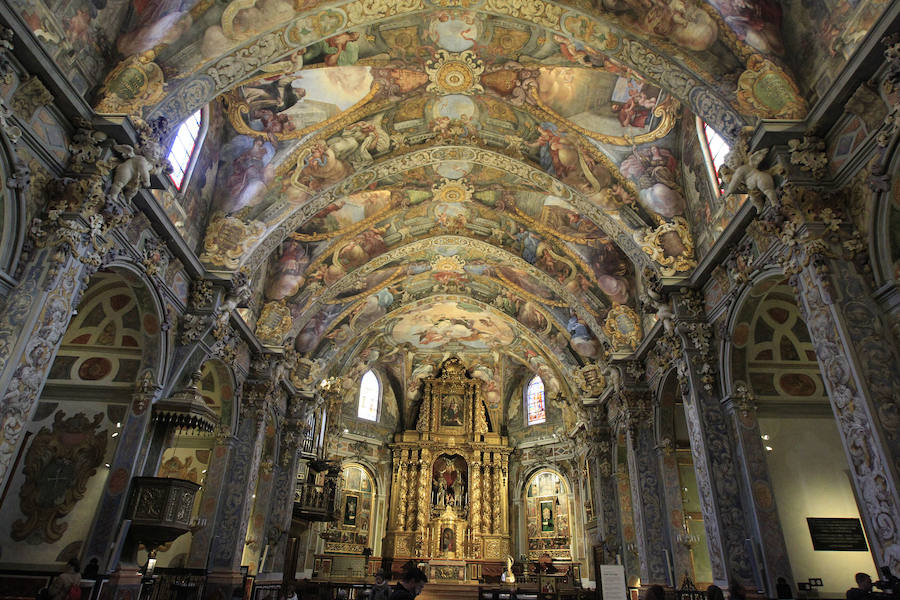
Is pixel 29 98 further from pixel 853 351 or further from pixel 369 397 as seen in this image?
pixel 369 397

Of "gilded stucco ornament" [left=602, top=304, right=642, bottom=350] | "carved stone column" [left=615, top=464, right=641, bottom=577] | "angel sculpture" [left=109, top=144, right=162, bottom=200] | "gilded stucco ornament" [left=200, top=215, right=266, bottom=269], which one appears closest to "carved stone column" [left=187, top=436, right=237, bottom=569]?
"gilded stucco ornament" [left=200, top=215, right=266, bottom=269]

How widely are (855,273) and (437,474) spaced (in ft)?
81.3

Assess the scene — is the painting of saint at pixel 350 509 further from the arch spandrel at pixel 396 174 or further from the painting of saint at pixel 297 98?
the painting of saint at pixel 297 98

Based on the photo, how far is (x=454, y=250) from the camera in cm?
2031

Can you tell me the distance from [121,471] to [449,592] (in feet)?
55.1

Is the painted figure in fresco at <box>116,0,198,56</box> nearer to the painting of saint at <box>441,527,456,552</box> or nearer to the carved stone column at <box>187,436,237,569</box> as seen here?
the carved stone column at <box>187,436,237,569</box>

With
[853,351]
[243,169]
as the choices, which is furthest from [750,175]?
[243,169]

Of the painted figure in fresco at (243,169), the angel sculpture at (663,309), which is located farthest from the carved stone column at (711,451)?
the painted figure in fresco at (243,169)

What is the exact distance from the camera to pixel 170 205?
1131 cm

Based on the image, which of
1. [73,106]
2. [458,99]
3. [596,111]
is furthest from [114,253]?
[596,111]

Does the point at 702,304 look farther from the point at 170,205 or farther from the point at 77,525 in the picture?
the point at 77,525

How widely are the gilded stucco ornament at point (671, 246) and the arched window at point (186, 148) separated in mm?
10290

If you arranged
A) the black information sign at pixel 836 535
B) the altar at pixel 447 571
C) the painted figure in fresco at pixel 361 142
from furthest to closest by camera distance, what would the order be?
the altar at pixel 447 571, the painted figure in fresco at pixel 361 142, the black information sign at pixel 836 535

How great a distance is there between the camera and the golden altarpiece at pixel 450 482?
2667 centimetres
